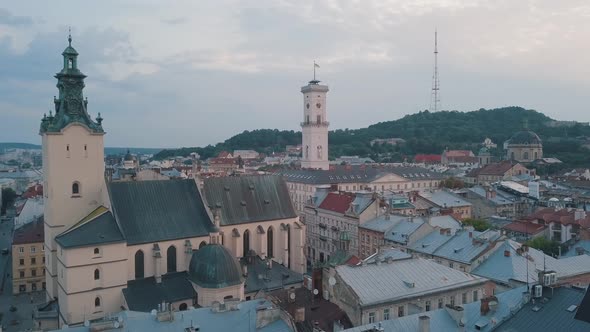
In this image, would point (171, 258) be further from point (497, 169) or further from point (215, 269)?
point (497, 169)

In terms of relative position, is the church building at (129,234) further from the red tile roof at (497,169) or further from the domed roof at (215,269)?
the red tile roof at (497,169)

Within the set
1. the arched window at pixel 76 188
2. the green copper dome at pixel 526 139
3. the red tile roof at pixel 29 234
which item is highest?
the green copper dome at pixel 526 139

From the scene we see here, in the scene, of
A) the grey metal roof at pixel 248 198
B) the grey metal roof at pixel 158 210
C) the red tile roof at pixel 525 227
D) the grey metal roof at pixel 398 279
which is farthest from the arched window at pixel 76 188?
the red tile roof at pixel 525 227

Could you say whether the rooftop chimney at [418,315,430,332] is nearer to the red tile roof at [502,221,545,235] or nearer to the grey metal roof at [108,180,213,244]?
the grey metal roof at [108,180,213,244]

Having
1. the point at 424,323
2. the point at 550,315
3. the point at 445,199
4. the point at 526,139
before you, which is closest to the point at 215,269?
the point at 424,323

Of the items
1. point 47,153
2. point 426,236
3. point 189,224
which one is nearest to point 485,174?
point 426,236

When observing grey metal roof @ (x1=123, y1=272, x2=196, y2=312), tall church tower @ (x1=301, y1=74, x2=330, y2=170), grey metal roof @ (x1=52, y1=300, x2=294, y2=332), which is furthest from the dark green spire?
tall church tower @ (x1=301, y1=74, x2=330, y2=170)

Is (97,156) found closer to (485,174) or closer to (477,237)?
(477,237)
